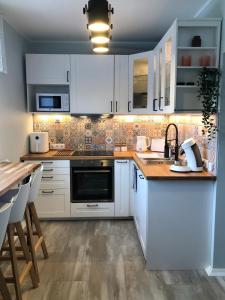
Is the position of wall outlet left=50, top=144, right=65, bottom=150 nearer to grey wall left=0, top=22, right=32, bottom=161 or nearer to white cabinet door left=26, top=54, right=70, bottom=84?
grey wall left=0, top=22, right=32, bottom=161

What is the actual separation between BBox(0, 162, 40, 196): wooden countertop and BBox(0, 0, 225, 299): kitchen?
0.11ft

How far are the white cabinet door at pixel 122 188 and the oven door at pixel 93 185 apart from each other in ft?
0.28

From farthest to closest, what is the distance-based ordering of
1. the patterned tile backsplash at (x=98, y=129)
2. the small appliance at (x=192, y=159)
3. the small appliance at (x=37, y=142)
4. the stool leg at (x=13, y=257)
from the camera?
the patterned tile backsplash at (x=98, y=129) < the small appliance at (x=37, y=142) < the small appliance at (x=192, y=159) < the stool leg at (x=13, y=257)

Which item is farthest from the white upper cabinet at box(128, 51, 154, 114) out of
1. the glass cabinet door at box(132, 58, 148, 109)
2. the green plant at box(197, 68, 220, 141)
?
the green plant at box(197, 68, 220, 141)

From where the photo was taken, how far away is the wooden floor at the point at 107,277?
2256mm

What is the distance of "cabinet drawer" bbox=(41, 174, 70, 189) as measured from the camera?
372 cm

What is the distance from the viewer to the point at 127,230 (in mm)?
3516

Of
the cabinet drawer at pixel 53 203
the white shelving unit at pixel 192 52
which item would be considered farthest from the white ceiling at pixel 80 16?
the cabinet drawer at pixel 53 203

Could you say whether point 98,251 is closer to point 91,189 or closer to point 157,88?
point 91,189

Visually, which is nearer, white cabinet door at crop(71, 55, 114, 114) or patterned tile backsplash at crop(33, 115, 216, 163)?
white cabinet door at crop(71, 55, 114, 114)

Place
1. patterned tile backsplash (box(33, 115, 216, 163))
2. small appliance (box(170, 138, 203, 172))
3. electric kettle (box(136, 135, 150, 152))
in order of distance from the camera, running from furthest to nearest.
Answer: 1. patterned tile backsplash (box(33, 115, 216, 163))
2. electric kettle (box(136, 135, 150, 152))
3. small appliance (box(170, 138, 203, 172))

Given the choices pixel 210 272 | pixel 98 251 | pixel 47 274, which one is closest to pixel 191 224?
pixel 210 272

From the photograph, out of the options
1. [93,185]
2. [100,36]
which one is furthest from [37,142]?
[100,36]

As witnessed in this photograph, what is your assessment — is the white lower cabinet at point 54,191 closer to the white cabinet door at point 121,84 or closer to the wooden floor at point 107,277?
the wooden floor at point 107,277
